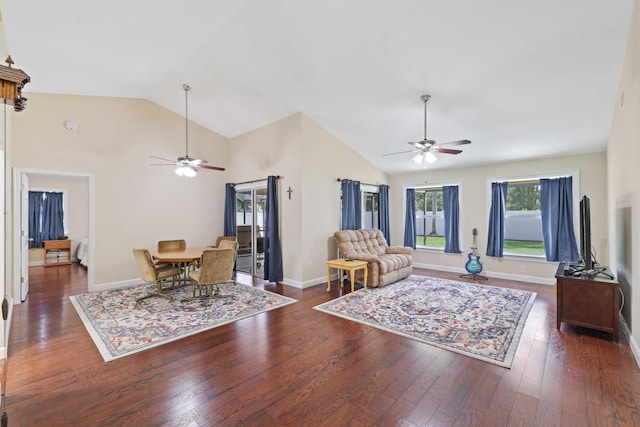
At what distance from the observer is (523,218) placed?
6078 mm

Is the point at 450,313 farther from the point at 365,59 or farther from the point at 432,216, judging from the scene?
the point at 432,216

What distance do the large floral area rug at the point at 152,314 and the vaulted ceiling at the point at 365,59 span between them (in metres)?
3.35

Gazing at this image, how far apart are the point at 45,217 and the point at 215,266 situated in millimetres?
6790

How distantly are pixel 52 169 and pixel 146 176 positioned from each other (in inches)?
53.8

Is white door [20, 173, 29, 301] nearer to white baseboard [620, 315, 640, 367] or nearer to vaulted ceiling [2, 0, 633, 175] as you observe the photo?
vaulted ceiling [2, 0, 633, 175]

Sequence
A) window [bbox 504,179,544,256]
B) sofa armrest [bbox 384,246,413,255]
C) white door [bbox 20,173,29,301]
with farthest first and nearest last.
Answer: sofa armrest [bbox 384,246,413,255] < window [bbox 504,179,544,256] < white door [bbox 20,173,29,301]

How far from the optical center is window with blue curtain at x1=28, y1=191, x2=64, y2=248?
7.54 meters

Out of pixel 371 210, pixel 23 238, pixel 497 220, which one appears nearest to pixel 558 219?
pixel 497 220

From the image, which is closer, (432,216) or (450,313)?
(450,313)

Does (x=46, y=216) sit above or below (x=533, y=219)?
above

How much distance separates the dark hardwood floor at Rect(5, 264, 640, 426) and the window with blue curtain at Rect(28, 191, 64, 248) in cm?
559

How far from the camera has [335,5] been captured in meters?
2.81

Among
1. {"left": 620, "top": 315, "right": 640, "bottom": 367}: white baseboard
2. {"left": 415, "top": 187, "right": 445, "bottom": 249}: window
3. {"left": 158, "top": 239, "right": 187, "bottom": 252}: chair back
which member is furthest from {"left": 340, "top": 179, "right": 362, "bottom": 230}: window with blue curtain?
{"left": 620, "top": 315, "right": 640, "bottom": 367}: white baseboard

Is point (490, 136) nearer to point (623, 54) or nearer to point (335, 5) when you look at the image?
point (623, 54)
